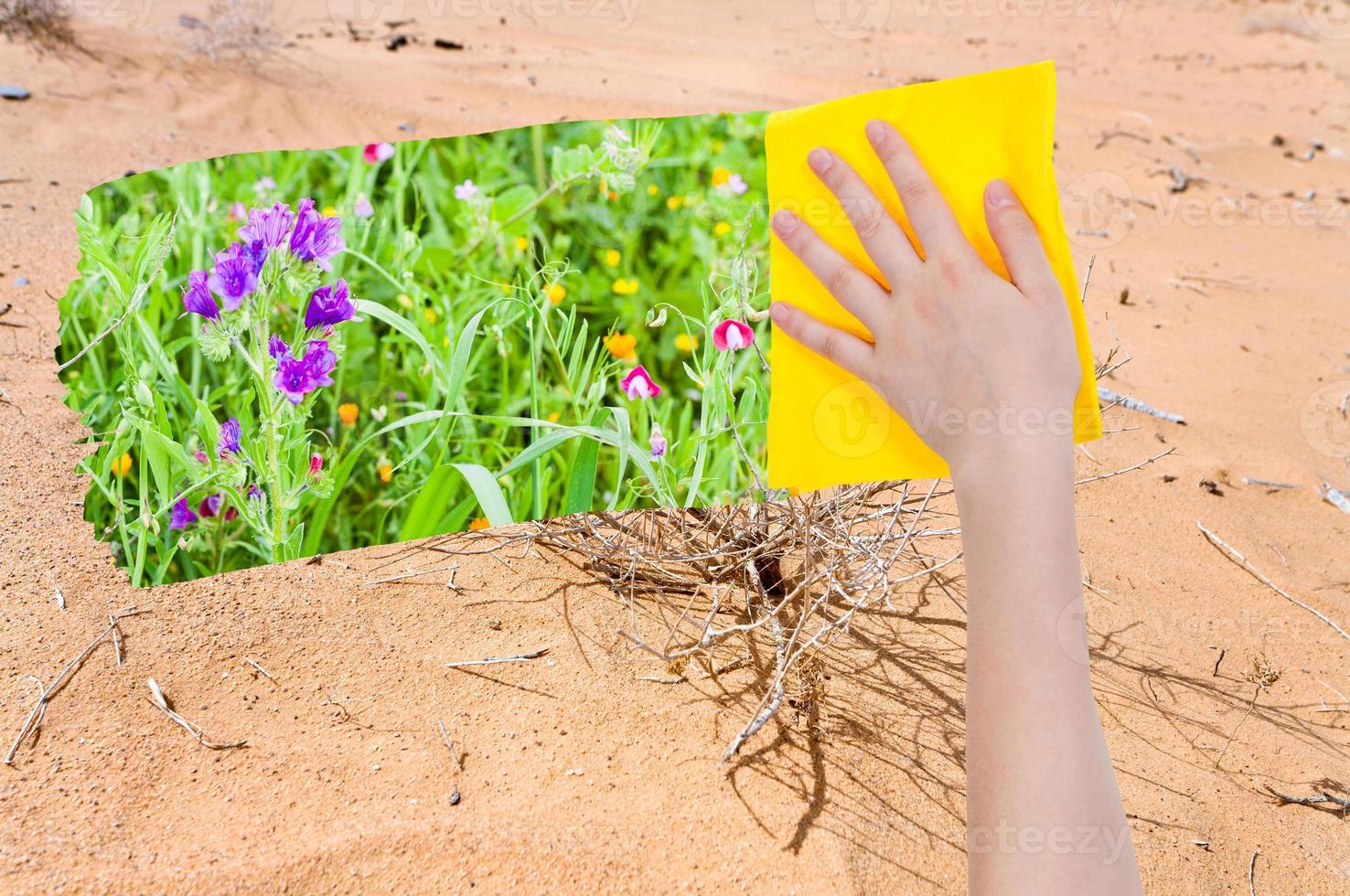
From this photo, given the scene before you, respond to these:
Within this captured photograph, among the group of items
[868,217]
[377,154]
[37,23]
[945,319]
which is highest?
[37,23]

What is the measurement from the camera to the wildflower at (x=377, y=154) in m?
1.55

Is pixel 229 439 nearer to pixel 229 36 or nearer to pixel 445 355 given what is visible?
pixel 445 355

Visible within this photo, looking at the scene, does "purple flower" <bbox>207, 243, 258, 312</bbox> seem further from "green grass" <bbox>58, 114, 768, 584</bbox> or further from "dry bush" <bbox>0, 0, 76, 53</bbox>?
"dry bush" <bbox>0, 0, 76, 53</bbox>

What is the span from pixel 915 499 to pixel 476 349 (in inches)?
27.8

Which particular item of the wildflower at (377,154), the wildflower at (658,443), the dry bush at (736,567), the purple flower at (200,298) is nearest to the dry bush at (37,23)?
the wildflower at (377,154)

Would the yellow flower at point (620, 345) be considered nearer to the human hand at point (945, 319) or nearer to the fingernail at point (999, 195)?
the human hand at point (945, 319)

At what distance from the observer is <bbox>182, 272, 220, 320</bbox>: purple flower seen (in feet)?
4.19

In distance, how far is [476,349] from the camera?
1.45m

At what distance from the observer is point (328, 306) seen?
1331mm

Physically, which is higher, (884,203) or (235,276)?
(884,203)

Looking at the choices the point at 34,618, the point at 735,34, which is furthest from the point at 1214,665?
the point at 735,34

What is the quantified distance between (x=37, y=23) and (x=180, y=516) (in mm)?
3090

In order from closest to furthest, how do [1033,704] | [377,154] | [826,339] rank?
[1033,704]
[826,339]
[377,154]

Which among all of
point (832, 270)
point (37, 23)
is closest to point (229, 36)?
point (37, 23)
